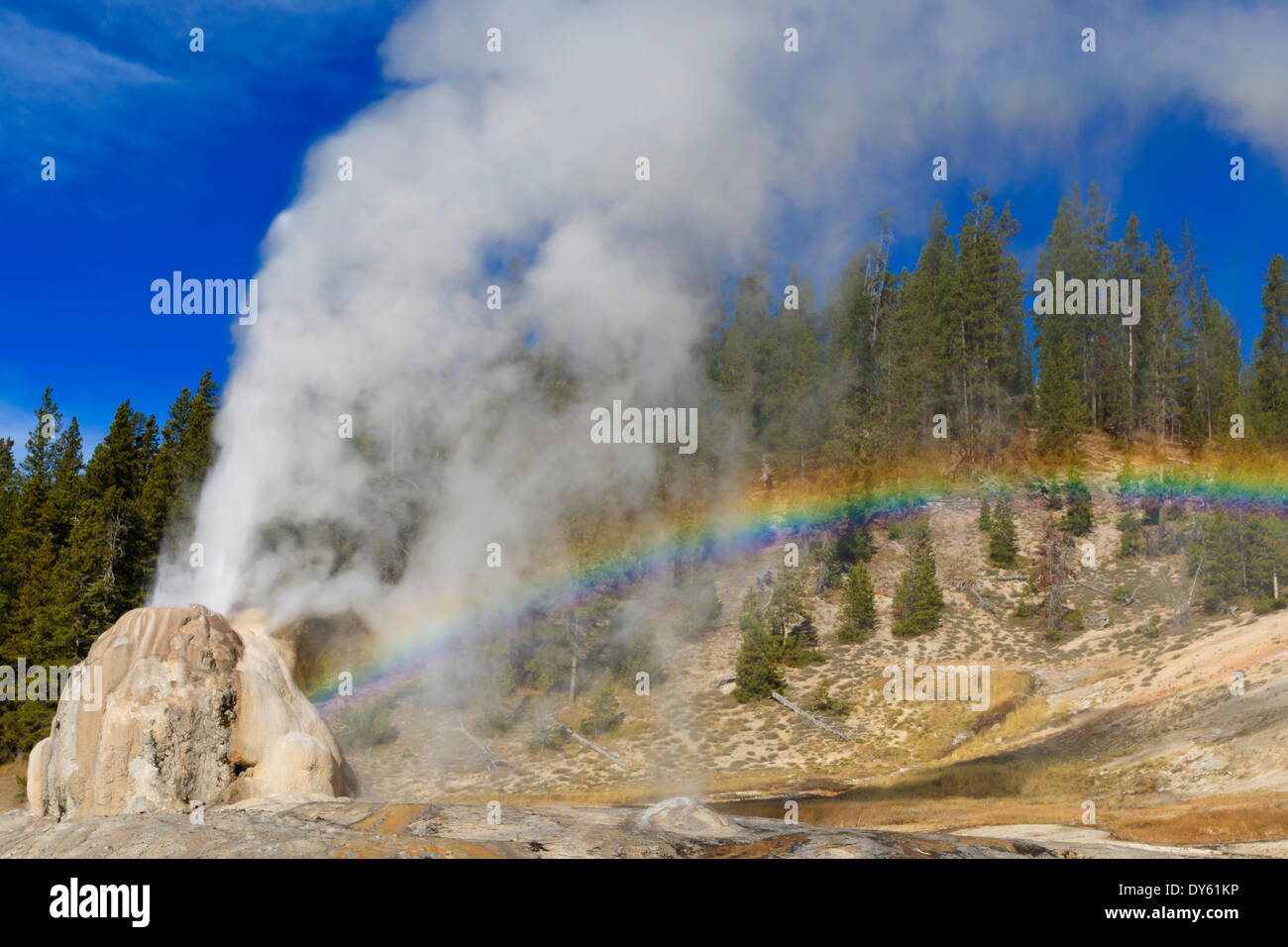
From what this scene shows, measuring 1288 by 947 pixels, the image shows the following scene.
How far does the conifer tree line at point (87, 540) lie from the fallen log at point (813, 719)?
25545 mm

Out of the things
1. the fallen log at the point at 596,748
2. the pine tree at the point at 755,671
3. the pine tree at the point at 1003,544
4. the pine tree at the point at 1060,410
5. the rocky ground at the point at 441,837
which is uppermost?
the pine tree at the point at 1060,410

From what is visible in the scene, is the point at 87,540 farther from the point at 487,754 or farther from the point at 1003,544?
the point at 1003,544

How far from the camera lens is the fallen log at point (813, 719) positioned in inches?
1383

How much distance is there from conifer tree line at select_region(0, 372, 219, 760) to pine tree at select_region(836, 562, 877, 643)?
31.2 m

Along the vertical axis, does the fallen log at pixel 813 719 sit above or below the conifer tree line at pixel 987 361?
below

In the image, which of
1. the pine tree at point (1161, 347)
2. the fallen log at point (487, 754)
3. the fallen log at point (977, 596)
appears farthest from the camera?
the pine tree at point (1161, 347)

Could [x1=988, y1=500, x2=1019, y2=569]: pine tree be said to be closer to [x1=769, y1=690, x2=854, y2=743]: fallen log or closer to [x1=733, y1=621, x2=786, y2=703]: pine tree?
[x1=733, y1=621, x2=786, y2=703]: pine tree

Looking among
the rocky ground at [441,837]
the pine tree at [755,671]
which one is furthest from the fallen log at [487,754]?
the rocky ground at [441,837]

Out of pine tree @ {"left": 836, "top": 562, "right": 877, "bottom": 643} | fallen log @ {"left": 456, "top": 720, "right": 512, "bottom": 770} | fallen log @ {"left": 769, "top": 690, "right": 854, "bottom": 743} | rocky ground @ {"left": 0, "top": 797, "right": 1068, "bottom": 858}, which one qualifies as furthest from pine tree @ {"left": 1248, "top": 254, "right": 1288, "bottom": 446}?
rocky ground @ {"left": 0, "top": 797, "right": 1068, "bottom": 858}

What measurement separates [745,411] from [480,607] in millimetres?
27124

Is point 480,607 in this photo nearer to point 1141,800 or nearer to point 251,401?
point 251,401

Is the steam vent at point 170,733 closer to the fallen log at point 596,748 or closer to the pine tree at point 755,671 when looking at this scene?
the fallen log at point 596,748

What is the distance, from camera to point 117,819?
11391mm

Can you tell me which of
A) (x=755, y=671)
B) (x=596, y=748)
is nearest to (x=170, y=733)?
(x=596, y=748)
